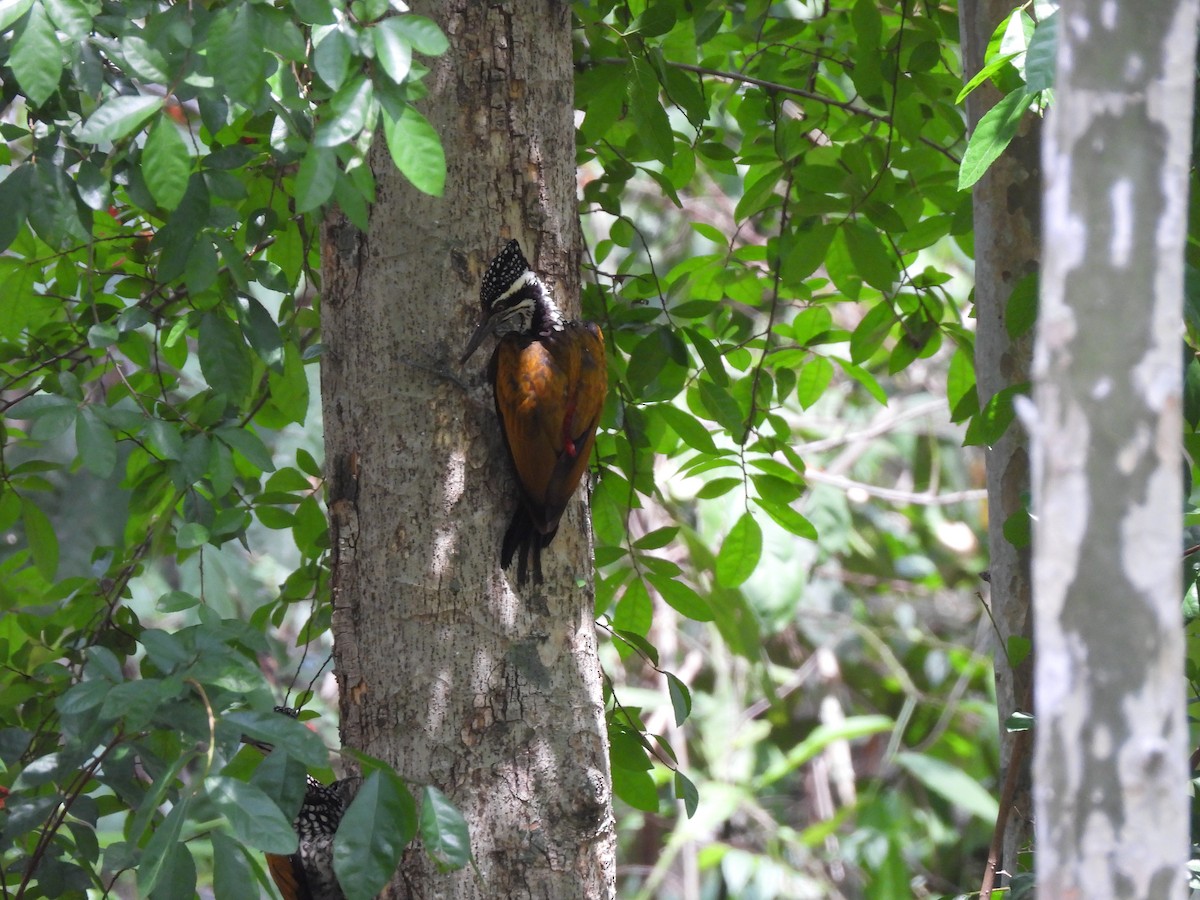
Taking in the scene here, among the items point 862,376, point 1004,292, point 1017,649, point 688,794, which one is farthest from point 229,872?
point 862,376

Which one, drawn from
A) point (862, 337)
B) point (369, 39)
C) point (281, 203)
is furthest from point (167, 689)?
point (862, 337)

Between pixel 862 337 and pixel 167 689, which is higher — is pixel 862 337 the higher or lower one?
the higher one

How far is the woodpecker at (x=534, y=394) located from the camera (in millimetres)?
2113

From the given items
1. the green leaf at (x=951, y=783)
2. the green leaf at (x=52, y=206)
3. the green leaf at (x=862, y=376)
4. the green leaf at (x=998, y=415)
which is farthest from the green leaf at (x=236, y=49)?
the green leaf at (x=951, y=783)

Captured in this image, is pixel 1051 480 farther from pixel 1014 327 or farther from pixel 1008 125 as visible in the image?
pixel 1014 327

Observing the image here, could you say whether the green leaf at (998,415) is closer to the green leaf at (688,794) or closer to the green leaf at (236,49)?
the green leaf at (688,794)

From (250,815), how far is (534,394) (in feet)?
3.21

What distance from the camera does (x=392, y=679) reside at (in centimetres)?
204

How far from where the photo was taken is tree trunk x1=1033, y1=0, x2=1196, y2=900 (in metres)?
1.02

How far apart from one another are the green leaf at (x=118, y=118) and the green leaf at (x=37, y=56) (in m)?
0.06

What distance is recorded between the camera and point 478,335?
2.13 m

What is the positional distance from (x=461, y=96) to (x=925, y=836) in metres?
5.99

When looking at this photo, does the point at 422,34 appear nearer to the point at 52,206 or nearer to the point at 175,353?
the point at 52,206

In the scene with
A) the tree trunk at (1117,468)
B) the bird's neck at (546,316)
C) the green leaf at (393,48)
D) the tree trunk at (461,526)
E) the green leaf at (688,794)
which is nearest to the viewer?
the tree trunk at (1117,468)
